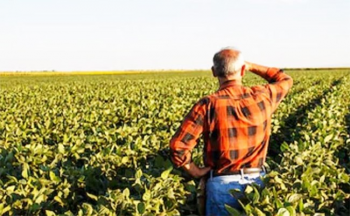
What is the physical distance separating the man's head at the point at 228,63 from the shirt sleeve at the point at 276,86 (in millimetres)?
419

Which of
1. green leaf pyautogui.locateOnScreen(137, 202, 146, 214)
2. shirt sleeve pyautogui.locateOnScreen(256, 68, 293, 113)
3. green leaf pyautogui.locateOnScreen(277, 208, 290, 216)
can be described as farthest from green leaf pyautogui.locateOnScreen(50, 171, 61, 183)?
green leaf pyautogui.locateOnScreen(277, 208, 290, 216)

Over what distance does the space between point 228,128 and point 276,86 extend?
0.65 metres

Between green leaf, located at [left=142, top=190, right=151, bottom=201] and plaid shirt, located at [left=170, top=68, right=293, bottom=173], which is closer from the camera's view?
plaid shirt, located at [left=170, top=68, right=293, bottom=173]

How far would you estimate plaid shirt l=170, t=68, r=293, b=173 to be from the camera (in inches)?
131

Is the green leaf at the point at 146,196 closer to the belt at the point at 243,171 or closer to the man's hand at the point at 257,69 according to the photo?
the belt at the point at 243,171

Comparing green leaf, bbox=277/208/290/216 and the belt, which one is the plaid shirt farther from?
green leaf, bbox=277/208/290/216

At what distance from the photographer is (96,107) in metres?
12.9

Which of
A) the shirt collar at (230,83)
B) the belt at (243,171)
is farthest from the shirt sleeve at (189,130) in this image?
the belt at (243,171)

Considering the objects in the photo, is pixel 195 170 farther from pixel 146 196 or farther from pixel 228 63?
pixel 228 63

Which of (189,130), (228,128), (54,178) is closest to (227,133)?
(228,128)

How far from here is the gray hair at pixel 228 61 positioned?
3.27 meters

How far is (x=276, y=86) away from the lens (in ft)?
12.4

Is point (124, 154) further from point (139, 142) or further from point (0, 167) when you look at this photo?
point (0, 167)

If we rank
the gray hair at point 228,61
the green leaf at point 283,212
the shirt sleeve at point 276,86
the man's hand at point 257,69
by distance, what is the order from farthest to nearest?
1. the man's hand at point 257,69
2. the shirt sleeve at point 276,86
3. the gray hair at point 228,61
4. the green leaf at point 283,212
